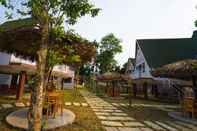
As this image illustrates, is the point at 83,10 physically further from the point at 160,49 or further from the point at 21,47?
the point at 160,49

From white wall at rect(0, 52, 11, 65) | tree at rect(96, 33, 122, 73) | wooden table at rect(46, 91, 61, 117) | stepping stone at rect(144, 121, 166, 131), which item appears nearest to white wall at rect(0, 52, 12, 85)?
white wall at rect(0, 52, 11, 65)

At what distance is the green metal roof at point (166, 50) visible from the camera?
81.8 feet

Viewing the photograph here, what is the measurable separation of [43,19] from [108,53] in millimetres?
45154

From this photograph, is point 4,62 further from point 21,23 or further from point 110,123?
point 110,123

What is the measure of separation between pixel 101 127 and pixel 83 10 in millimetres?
4355

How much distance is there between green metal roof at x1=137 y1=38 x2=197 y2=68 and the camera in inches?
982

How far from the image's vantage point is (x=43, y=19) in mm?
4246

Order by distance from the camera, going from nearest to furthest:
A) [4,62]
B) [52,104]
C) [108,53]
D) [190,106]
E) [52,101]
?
[52,104], [52,101], [190,106], [4,62], [108,53]

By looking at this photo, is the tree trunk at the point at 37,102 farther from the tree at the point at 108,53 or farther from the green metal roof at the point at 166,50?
the tree at the point at 108,53

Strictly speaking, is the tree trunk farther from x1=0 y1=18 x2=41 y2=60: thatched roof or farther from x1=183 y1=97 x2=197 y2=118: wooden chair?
x1=183 y1=97 x2=197 y2=118: wooden chair

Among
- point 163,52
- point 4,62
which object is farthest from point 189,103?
point 163,52

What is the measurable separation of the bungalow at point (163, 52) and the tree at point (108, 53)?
61.0 ft

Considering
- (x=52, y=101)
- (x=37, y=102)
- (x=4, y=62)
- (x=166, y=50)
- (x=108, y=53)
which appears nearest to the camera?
(x=37, y=102)

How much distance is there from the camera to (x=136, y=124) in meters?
8.33
